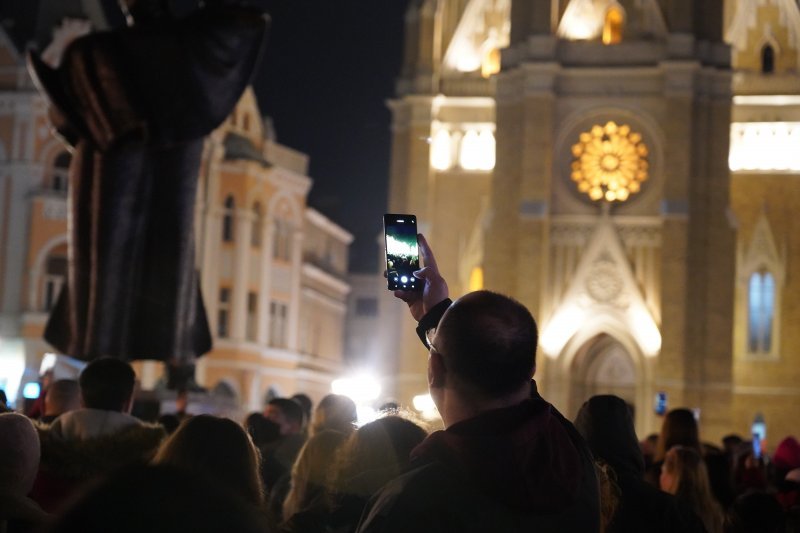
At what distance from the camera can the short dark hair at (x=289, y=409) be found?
32.1 feet

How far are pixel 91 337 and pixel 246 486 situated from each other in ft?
26.5

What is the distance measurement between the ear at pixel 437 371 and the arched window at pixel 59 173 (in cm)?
4160

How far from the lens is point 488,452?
3.24m

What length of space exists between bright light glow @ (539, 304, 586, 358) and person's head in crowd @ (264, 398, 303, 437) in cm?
3196

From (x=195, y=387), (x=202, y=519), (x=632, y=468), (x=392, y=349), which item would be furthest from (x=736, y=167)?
(x=202, y=519)

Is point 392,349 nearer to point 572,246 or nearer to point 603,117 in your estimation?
point 572,246

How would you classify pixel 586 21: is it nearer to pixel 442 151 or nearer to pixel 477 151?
pixel 477 151

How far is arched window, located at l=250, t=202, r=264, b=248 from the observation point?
49.0 meters

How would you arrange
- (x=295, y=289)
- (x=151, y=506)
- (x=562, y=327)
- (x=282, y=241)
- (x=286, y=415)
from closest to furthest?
(x=151, y=506)
(x=286, y=415)
(x=562, y=327)
(x=282, y=241)
(x=295, y=289)

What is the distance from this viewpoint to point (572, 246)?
4212cm

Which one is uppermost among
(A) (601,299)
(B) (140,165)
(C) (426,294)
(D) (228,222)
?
(D) (228,222)

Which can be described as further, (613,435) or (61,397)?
(61,397)

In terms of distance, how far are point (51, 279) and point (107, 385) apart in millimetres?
38425

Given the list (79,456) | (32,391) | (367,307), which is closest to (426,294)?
(79,456)
